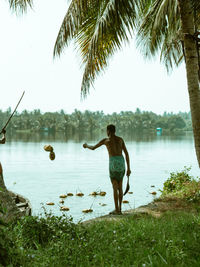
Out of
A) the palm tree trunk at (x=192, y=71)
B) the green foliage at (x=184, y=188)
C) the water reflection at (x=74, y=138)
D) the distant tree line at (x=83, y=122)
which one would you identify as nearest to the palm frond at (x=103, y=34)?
the palm tree trunk at (x=192, y=71)

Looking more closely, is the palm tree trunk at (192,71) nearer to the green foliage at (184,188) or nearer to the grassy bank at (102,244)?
the green foliage at (184,188)

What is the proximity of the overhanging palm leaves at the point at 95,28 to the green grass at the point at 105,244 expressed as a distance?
15.1 feet

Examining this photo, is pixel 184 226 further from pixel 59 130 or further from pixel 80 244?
pixel 59 130

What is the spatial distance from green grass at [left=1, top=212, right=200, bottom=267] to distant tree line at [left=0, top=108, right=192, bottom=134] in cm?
11293

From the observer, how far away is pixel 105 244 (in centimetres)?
410

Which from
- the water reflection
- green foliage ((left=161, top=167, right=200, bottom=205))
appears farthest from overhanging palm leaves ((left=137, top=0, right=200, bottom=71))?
the water reflection

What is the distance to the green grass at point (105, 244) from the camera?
358cm

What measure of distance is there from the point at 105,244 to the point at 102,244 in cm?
4

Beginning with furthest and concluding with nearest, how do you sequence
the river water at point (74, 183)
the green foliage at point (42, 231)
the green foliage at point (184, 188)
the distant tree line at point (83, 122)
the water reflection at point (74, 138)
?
the distant tree line at point (83, 122) → the water reflection at point (74, 138) → the river water at point (74, 183) → the green foliage at point (184, 188) → the green foliage at point (42, 231)

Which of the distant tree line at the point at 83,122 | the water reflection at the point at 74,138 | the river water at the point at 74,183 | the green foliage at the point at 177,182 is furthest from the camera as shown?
the distant tree line at the point at 83,122

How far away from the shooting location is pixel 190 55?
22.0 ft

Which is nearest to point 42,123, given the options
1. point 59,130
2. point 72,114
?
point 59,130

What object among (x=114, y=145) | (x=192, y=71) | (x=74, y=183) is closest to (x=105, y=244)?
(x=114, y=145)

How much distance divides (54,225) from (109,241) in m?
0.89
